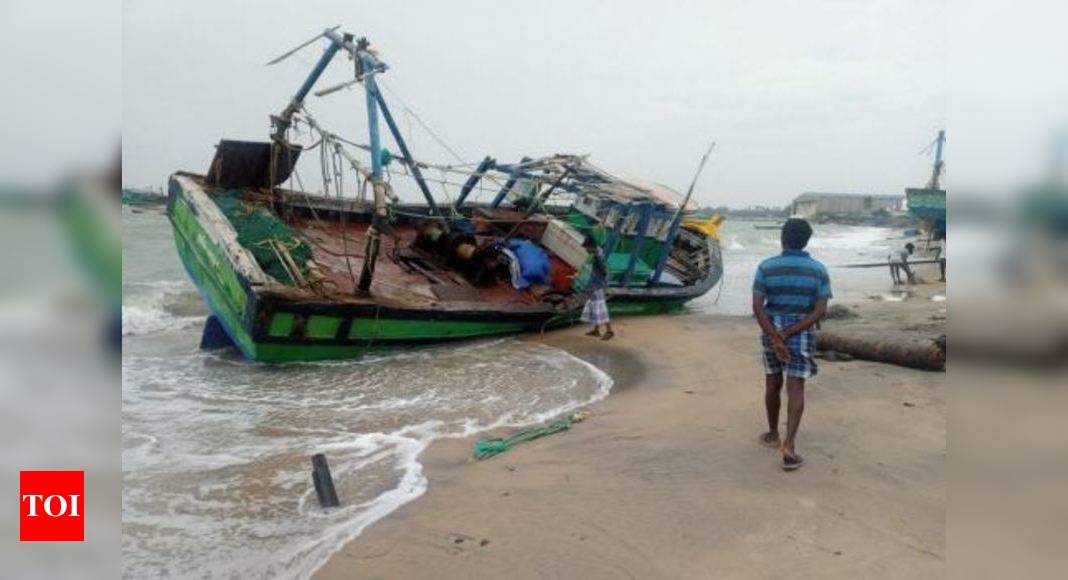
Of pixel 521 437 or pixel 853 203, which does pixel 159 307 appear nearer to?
pixel 521 437

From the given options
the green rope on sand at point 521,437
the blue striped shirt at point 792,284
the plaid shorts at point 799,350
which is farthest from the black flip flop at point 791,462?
A: the green rope on sand at point 521,437

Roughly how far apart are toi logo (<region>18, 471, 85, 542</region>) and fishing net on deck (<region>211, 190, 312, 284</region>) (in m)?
6.91

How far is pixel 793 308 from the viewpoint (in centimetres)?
449

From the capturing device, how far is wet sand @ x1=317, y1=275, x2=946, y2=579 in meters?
3.33

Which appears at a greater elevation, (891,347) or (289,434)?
(891,347)

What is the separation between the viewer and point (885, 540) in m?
3.47

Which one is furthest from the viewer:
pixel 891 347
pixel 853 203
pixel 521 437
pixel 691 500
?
pixel 853 203

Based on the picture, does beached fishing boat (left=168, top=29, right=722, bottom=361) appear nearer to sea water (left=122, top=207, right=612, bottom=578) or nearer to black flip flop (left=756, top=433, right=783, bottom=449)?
sea water (left=122, top=207, right=612, bottom=578)

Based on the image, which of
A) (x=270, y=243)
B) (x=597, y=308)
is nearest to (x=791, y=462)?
(x=597, y=308)

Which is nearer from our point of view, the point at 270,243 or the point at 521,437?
the point at 521,437

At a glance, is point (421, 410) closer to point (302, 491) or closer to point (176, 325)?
point (302, 491)

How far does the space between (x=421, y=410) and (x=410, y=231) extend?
273 inches

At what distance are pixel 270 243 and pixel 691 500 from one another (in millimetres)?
6225

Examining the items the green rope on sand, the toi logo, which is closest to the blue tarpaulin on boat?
the green rope on sand
